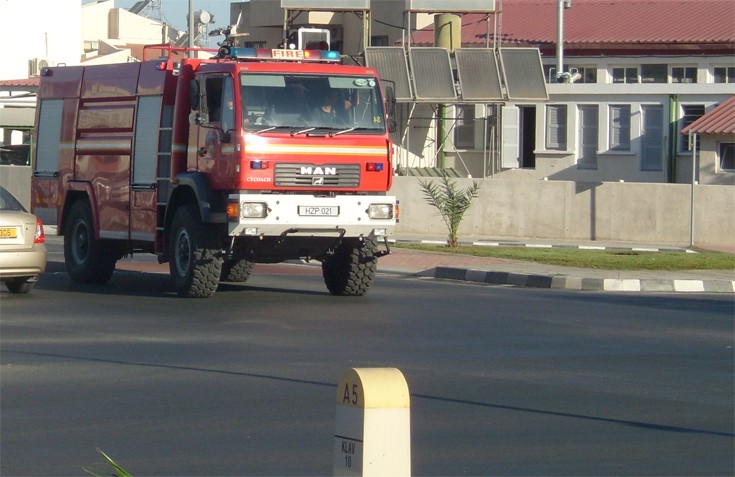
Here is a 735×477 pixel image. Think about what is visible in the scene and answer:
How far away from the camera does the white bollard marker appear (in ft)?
12.9

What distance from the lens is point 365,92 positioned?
15.5 meters

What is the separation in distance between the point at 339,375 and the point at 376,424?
603cm

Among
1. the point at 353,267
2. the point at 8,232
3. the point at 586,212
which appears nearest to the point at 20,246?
the point at 8,232

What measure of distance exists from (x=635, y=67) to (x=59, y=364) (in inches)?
1356

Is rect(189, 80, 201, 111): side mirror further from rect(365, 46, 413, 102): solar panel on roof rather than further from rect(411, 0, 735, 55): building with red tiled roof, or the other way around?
rect(411, 0, 735, 55): building with red tiled roof

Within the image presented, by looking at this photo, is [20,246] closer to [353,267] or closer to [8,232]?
[8,232]

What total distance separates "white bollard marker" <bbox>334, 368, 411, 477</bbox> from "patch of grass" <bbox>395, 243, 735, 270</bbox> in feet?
55.4

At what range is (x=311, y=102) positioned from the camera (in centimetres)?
1515

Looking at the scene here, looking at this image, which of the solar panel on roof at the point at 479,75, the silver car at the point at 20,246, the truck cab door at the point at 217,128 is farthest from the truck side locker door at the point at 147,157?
the solar panel on roof at the point at 479,75

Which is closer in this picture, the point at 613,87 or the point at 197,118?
the point at 197,118

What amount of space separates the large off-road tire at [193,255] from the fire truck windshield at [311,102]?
4.82 feet

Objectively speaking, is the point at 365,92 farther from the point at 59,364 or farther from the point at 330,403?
the point at 330,403

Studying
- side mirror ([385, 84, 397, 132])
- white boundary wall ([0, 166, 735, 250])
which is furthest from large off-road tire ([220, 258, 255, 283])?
white boundary wall ([0, 166, 735, 250])

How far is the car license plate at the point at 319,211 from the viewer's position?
1486 cm
